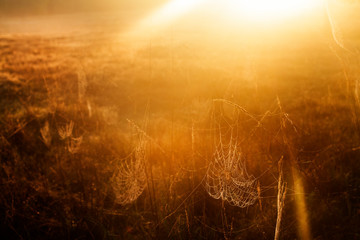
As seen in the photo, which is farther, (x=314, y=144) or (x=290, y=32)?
(x=290, y=32)

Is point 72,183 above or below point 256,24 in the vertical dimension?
below

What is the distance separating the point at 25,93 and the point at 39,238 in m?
7.82

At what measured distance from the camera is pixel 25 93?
30.7ft

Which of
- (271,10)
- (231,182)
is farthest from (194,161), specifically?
(271,10)

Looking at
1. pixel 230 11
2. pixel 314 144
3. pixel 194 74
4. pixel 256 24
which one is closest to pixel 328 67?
pixel 194 74

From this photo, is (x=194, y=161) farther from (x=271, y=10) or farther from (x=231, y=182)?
(x=271, y=10)

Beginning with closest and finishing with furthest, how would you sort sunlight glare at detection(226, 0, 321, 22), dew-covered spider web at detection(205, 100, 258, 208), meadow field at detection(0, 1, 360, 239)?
dew-covered spider web at detection(205, 100, 258, 208) → meadow field at detection(0, 1, 360, 239) → sunlight glare at detection(226, 0, 321, 22)

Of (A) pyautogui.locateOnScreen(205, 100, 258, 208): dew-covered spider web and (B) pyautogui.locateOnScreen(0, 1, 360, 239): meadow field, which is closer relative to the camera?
(A) pyautogui.locateOnScreen(205, 100, 258, 208): dew-covered spider web

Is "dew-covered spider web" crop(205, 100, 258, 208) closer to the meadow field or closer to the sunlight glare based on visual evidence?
the meadow field

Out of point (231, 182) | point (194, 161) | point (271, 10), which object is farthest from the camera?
point (271, 10)

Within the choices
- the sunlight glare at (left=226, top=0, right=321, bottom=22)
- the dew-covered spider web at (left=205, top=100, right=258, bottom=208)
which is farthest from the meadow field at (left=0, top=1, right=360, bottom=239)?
the sunlight glare at (left=226, top=0, right=321, bottom=22)

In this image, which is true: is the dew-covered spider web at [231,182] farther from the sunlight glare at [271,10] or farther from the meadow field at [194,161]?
the sunlight glare at [271,10]

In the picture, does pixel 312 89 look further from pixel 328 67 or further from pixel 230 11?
pixel 230 11

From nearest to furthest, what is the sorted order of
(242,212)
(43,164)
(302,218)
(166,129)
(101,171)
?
(302,218) → (242,212) → (101,171) → (43,164) → (166,129)
